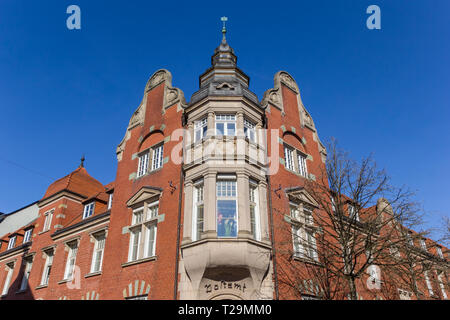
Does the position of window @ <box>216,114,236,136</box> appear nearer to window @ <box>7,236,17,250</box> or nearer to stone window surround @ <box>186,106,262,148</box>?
stone window surround @ <box>186,106,262,148</box>

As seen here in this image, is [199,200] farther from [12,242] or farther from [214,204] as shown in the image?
[12,242]

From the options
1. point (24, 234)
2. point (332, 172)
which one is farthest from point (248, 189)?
point (24, 234)

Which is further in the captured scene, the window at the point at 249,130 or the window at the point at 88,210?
the window at the point at 88,210

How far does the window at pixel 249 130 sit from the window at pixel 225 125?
2.15ft

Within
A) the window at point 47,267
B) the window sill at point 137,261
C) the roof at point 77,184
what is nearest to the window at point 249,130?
the window sill at point 137,261

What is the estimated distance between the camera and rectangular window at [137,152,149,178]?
19.1 metres

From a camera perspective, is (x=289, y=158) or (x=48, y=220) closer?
(x=289, y=158)

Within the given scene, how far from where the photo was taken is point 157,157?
18.8 m

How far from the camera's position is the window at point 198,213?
1449 cm

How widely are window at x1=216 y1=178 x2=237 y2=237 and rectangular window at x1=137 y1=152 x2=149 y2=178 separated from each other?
5633 mm

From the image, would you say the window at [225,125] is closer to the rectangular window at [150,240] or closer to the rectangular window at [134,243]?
the rectangular window at [150,240]

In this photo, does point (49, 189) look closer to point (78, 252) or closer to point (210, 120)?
point (78, 252)

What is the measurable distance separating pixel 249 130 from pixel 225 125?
4.15 ft

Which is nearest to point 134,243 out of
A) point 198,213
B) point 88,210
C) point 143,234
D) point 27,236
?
point 143,234
